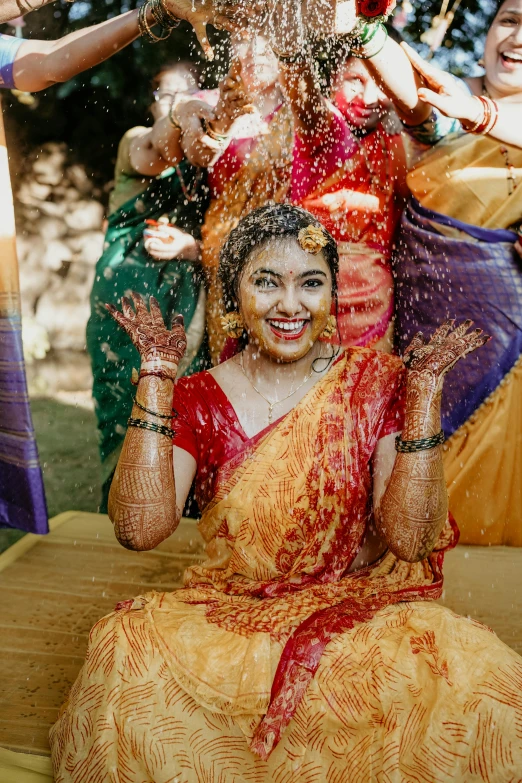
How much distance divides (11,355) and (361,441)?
7.00 feet

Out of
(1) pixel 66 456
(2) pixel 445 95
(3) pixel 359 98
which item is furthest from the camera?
(1) pixel 66 456

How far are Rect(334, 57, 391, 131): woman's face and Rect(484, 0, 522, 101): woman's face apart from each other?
549 millimetres

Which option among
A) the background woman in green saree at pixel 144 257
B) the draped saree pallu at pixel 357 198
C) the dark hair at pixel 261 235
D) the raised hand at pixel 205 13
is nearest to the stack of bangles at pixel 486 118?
the draped saree pallu at pixel 357 198

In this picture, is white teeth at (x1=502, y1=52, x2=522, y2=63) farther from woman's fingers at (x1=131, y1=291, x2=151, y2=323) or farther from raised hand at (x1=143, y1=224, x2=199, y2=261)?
woman's fingers at (x1=131, y1=291, x2=151, y2=323)

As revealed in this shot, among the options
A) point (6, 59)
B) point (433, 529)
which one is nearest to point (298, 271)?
point (433, 529)

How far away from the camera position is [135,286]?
4602 mm

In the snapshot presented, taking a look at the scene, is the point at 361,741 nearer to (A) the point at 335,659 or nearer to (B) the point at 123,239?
(A) the point at 335,659

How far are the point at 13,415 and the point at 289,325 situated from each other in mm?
1980

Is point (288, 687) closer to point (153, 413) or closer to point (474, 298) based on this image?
point (153, 413)

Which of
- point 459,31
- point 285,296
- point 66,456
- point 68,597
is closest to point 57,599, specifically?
point 68,597

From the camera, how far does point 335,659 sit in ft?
7.32

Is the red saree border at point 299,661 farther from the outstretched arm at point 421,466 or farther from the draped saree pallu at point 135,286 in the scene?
the draped saree pallu at point 135,286

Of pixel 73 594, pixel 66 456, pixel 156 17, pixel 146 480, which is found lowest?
pixel 66 456

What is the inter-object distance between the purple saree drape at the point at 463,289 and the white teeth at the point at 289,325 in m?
1.71
